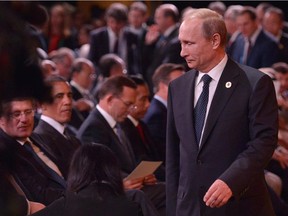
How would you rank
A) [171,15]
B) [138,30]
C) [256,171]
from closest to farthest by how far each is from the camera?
[256,171] < [171,15] < [138,30]

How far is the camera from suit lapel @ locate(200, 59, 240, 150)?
2.90 meters

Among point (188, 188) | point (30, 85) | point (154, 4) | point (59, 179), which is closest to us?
point (30, 85)

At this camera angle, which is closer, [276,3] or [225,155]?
[225,155]

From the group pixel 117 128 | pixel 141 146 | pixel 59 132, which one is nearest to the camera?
pixel 59 132

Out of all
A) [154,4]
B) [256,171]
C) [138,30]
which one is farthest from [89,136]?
[154,4]

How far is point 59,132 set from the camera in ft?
15.0

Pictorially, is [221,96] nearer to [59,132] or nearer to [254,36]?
[59,132]

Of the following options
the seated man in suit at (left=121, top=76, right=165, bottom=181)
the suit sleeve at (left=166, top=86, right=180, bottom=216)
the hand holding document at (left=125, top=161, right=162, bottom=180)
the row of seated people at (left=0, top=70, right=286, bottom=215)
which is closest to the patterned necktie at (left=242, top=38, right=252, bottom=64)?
the row of seated people at (left=0, top=70, right=286, bottom=215)

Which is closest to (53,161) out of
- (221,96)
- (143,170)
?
(143,170)

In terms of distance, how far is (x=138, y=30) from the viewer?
9750 mm

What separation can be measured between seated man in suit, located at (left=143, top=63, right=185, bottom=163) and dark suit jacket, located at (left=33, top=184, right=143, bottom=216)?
2.38 meters

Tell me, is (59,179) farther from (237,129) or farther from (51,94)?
(51,94)

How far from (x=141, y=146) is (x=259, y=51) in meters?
3.30

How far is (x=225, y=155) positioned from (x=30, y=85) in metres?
2.04
